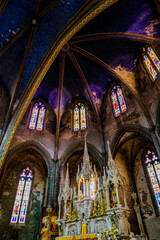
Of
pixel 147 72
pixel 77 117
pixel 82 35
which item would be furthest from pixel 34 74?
pixel 147 72

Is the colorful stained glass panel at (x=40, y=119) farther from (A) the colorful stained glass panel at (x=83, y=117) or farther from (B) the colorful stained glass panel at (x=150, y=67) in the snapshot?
(B) the colorful stained glass panel at (x=150, y=67)

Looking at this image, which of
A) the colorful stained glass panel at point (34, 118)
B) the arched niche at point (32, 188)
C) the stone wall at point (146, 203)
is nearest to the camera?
the stone wall at point (146, 203)

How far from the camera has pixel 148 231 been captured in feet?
40.6

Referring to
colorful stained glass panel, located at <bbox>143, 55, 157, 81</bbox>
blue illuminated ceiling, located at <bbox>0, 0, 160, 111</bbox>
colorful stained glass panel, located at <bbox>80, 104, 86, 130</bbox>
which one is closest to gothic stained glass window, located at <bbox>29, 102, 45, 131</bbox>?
blue illuminated ceiling, located at <bbox>0, 0, 160, 111</bbox>

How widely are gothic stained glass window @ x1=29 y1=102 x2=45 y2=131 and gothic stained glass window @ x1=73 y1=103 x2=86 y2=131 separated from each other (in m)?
3.15

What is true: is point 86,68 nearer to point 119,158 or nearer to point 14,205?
point 119,158

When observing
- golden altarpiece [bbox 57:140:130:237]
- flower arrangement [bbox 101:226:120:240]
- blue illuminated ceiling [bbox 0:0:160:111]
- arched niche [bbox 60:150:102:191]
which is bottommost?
flower arrangement [bbox 101:226:120:240]

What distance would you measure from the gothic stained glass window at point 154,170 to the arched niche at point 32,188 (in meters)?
8.24

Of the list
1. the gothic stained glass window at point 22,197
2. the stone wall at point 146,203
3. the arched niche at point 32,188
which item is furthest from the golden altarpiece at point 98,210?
the gothic stained glass window at point 22,197

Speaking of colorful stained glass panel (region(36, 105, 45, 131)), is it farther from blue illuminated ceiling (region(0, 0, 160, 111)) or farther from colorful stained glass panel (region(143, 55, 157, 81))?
colorful stained glass panel (region(143, 55, 157, 81))

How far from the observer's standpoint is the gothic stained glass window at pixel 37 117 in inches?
659

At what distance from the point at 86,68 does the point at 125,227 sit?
43.3ft

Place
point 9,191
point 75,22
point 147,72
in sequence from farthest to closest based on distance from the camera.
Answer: point 9,191
point 147,72
point 75,22

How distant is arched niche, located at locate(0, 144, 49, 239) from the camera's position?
14.0 m
